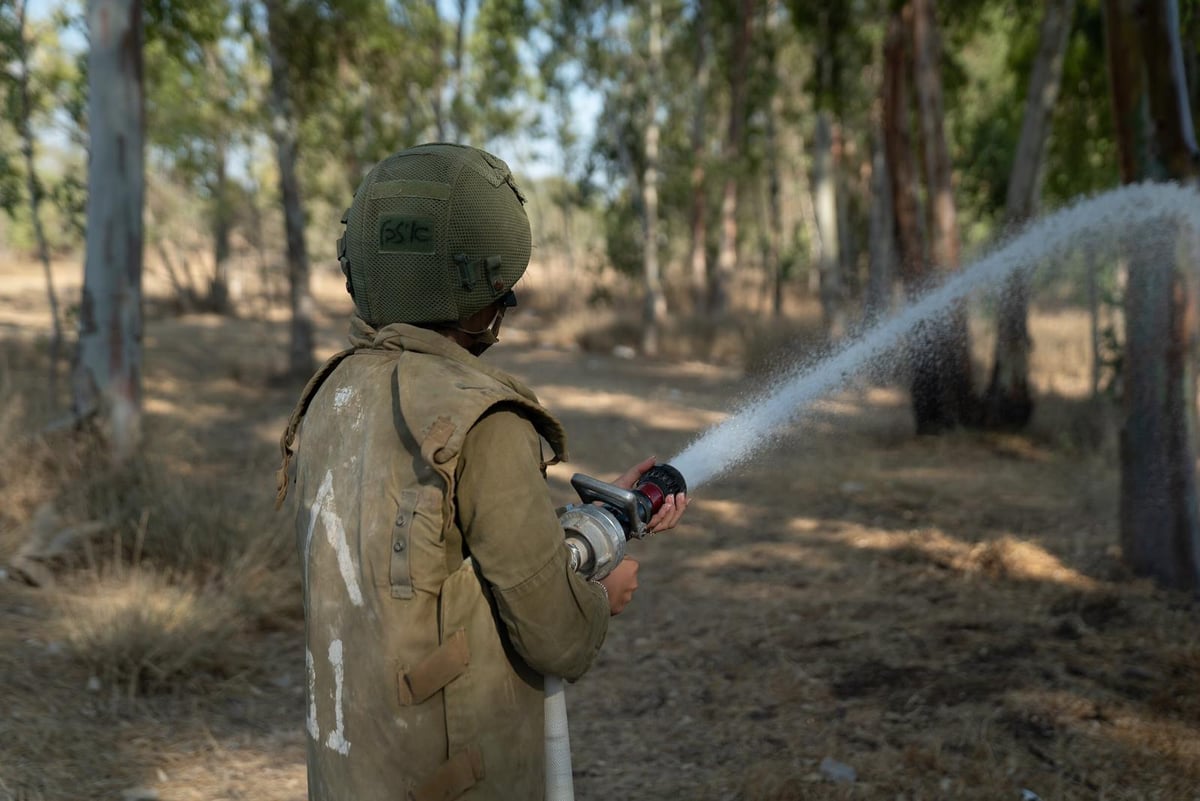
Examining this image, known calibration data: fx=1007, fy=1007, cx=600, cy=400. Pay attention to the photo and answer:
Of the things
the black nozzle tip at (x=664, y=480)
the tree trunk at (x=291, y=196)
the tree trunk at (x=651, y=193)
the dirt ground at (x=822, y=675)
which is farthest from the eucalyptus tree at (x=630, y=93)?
the black nozzle tip at (x=664, y=480)

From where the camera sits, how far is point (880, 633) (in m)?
4.68

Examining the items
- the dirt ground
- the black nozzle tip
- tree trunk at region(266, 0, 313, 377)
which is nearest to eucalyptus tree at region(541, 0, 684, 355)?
tree trunk at region(266, 0, 313, 377)

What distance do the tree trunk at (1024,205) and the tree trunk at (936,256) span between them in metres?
0.30

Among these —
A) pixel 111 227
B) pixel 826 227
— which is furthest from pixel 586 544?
pixel 826 227

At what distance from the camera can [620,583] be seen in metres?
1.83

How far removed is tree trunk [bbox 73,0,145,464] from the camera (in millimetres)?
6289

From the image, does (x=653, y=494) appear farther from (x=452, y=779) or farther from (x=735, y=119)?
(x=735, y=119)

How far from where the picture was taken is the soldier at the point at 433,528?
156 cm

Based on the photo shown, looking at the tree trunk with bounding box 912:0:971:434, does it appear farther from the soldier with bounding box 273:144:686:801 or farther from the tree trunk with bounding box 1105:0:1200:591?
the soldier with bounding box 273:144:686:801

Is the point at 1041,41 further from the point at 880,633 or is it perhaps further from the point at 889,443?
the point at 880,633

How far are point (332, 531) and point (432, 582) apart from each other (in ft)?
0.71

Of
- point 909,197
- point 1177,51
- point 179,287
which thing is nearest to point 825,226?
point 909,197

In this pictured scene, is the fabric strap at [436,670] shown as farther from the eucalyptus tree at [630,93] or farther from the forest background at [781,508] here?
the eucalyptus tree at [630,93]

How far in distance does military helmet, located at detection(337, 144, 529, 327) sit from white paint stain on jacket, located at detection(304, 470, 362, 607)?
0.30 m
